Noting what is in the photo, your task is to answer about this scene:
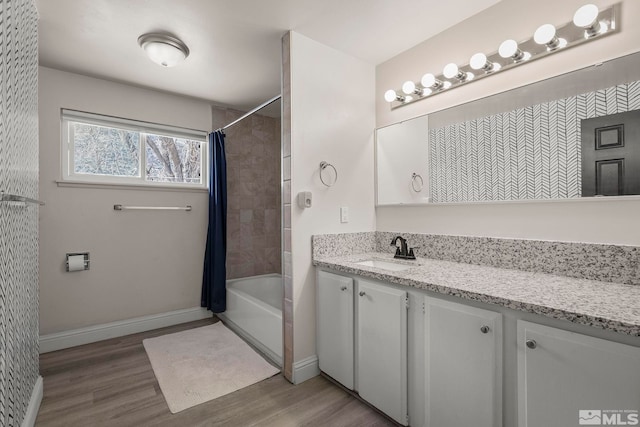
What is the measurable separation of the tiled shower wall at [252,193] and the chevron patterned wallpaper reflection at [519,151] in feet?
7.11

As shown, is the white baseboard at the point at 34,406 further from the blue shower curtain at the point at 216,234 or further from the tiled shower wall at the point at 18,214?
the blue shower curtain at the point at 216,234

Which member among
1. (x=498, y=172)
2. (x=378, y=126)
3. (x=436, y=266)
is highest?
(x=378, y=126)

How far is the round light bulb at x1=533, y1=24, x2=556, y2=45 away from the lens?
1.45m

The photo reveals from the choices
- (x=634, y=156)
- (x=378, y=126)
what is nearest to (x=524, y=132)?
(x=634, y=156)

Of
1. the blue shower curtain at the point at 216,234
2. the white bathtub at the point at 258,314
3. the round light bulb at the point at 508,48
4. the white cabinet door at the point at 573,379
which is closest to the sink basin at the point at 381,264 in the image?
the white bathtub at the point at 258,314

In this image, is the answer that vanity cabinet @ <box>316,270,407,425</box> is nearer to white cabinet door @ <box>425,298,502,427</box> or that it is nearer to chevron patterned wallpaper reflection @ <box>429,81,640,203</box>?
white cabinet door @ <box>425,298,502,427</box>

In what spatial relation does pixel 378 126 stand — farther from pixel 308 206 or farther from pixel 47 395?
pixel 47 395

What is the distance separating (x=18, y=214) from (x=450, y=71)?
247 centimetres

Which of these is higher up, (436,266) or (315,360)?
(436,266)

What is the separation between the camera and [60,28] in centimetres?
192

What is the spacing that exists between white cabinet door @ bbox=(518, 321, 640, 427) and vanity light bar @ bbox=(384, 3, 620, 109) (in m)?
1.38

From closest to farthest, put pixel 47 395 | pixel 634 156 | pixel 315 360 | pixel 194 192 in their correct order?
pixel 634 156 < pixel 47 395 < pixel 315 360 < pixel 194 192

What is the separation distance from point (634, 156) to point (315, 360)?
6.74 feet

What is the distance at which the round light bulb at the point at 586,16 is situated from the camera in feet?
4.38
